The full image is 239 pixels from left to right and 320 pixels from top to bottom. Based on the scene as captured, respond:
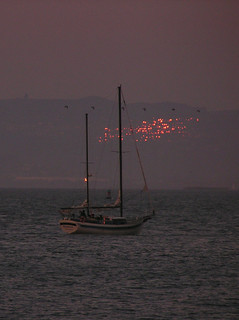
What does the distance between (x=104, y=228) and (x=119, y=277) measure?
2709cm

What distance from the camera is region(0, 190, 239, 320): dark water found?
42.1m

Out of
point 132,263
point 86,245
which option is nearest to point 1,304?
point 132,263

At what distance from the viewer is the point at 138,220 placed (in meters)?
83.7

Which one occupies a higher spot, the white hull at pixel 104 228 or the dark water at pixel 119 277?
the white hull at pixel 104 228

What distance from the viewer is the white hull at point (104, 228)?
8088 centimetres

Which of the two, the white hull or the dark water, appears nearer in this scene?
the dark water

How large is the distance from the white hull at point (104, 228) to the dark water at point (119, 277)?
3.11 ft

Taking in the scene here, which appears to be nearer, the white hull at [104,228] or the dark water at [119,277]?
the dark water at [119,277]

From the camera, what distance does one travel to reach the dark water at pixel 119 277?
4208 centimetres

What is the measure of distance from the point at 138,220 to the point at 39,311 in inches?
1674

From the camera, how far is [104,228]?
8100cm

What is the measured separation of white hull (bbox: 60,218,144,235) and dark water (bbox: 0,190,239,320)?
0.95 m

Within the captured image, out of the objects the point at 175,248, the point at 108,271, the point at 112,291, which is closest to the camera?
the point at 112,291

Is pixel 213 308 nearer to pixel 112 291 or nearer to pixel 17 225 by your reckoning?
pixel 112 291
